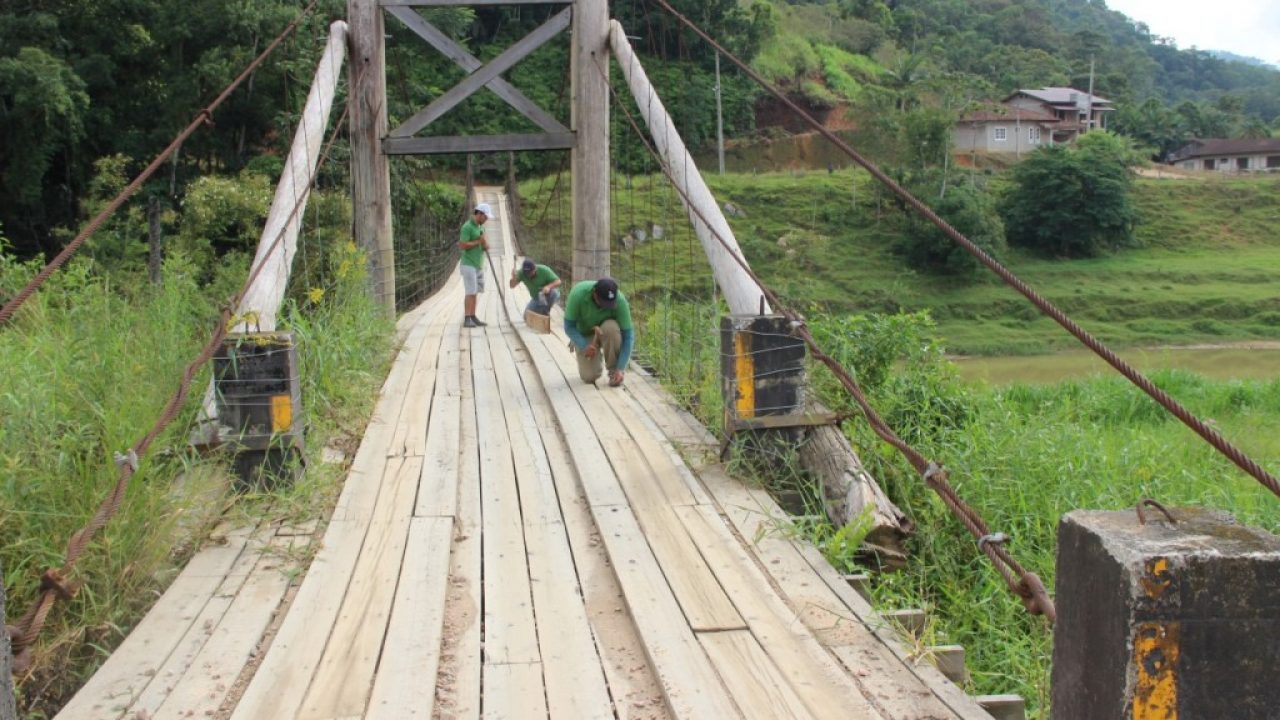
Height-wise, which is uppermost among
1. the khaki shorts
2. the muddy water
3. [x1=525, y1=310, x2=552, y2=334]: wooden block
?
the khaki shorts

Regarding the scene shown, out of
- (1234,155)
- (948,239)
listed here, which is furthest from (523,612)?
(1234,155)

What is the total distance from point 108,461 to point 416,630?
101cm

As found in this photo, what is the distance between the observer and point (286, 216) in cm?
430

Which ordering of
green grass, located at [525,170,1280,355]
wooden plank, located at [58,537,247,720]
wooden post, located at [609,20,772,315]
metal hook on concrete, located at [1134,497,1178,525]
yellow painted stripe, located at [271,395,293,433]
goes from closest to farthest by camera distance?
metal hook on concrete, located at [1134,497,1178,525] → wooden plank, located at [58,537,247,720] → yellow painted stripe, located at [271,395,293,433] → wooden post, located at [609,20,772,315] → green grass, located at [525,170,1280,355]

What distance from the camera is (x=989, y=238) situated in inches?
1273

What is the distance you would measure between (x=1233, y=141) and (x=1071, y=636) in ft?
197

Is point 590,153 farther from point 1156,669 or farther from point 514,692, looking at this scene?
point 1156,669

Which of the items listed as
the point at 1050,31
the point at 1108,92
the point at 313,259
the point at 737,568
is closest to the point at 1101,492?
the point at 737,568

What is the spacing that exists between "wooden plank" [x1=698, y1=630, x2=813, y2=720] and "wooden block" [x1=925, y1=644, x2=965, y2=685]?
0.36 meters

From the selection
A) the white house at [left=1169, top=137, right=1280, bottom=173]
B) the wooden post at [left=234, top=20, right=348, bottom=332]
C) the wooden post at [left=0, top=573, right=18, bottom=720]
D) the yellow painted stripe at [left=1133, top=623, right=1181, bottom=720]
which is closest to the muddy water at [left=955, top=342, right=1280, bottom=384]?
the wooden post at [left=234, top=20, right=348, bottom=332]

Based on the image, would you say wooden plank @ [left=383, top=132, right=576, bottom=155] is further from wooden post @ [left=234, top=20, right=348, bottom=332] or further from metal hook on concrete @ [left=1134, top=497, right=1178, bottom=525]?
metal hook on concrete @ [left=1134, top=497, right=1178, bottom=525]

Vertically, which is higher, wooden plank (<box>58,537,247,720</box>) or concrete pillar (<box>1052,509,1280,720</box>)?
concrete pillar (<box>1052,509,1280,720</box>)

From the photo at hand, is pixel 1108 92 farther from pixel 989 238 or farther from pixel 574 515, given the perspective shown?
pixel 574 515

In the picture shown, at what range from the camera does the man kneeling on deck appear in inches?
209
